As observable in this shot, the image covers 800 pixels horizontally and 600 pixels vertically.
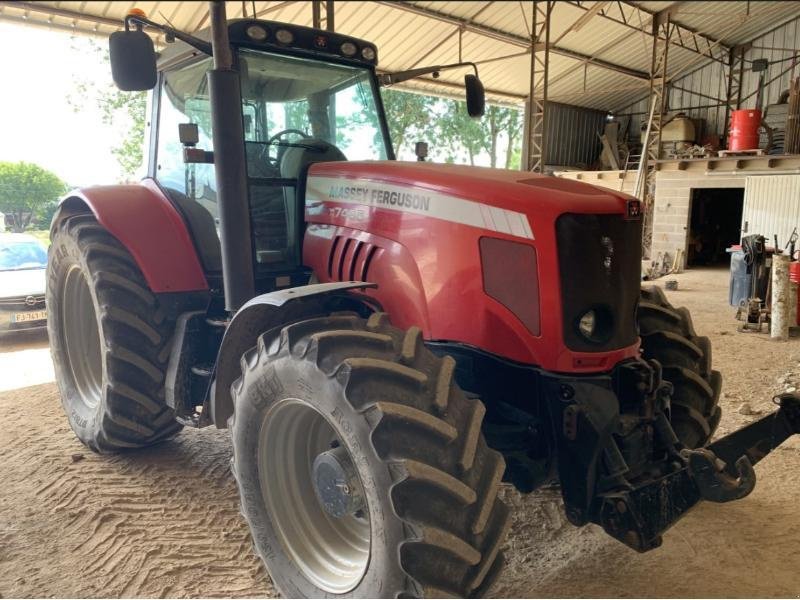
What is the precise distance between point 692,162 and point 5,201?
48.9 feet

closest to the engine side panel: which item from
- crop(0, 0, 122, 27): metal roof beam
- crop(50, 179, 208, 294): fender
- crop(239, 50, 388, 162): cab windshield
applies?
crop(239, 50, 388, 162): cab windshield

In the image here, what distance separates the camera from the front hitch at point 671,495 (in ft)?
7.45

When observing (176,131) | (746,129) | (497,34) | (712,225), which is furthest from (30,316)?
(712,225)

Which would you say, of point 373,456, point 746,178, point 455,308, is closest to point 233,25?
point 455,308

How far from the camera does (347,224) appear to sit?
3.00 metres

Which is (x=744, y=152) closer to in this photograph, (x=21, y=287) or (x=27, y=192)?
(x=21, y=287)

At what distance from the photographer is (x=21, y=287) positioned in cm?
755

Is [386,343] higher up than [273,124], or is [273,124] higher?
[273,124]

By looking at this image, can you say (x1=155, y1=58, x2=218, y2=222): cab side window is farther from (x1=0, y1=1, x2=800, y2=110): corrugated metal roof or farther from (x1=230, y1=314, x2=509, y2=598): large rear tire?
(x1=0, y1=1, x2=800, y2=110): corrugated metal roof

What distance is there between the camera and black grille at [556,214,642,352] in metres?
2.37

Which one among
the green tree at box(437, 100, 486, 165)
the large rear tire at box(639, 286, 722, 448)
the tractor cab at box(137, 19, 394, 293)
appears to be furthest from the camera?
the green tree at box(437, 100, 486, 165)

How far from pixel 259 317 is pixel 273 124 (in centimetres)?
115

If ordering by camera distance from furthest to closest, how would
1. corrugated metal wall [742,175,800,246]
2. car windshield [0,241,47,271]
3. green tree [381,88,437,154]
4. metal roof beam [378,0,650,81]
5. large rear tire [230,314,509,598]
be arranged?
green tree [381,88,437,154] → corrugated metal wall [742,175,800,246] → metal roof beam [378,0,650,81] → car windshield [0,241,47,271] → large rear tire [230,314,509,598]

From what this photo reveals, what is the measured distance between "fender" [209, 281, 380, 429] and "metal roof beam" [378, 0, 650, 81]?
33.2ft
